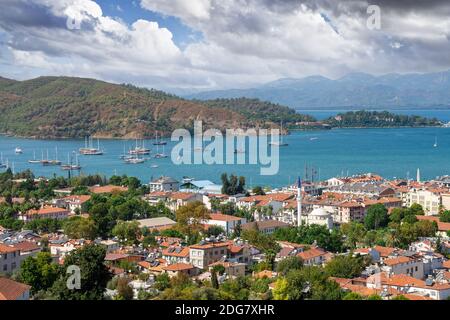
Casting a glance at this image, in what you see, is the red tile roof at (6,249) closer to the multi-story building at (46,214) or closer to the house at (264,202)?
the multi-story building at (46,214)

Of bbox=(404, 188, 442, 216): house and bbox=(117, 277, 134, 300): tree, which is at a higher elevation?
bbox=(117, 277, 134, 300): tree

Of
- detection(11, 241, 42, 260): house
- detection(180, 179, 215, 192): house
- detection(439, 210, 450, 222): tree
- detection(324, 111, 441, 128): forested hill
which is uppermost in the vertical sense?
detection(324, 111, 441, 128): forested hill

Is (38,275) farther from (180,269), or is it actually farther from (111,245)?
(111,245)

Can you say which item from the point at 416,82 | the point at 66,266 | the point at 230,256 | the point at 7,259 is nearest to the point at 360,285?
the point at 230,256

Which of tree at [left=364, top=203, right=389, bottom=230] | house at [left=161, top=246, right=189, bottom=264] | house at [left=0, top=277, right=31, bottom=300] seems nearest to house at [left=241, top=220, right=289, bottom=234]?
tree at [left=364, top=203, right=389, bottom=230]

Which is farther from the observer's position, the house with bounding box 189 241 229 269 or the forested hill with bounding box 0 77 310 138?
the forested hill with bounding box 0 77 310 138

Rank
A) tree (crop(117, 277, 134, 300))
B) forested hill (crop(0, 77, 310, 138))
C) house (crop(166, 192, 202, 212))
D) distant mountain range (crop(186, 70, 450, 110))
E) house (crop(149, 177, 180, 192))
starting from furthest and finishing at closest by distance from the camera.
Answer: distant mountain range (crop(186, 70, 450, 110)) < forested hill (crop(0, 77, 310, 138)) < house (crop(149, 177, 180, 192)) < house (crop(166, 192, 202, 212)) < tree (crop(117, 277, 134, 300))

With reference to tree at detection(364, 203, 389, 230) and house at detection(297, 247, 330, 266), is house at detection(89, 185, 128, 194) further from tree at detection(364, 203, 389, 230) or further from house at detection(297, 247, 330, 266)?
house at detection(297, 247, 330, 266)

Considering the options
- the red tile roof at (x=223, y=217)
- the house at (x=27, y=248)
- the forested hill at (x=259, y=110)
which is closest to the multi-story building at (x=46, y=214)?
the red tile roof at (x=223, y=217)
